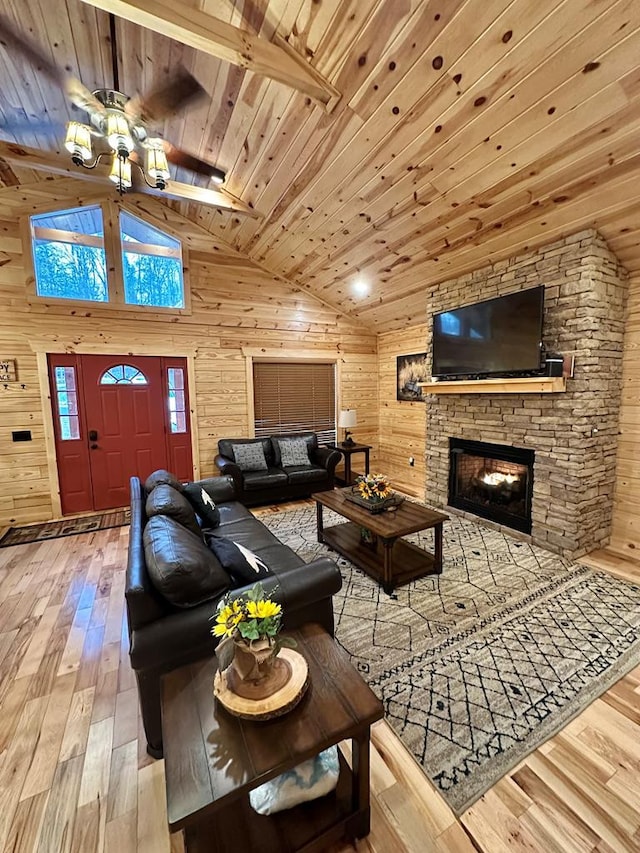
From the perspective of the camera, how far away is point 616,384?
324 centimetres

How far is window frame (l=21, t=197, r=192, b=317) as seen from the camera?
405cm

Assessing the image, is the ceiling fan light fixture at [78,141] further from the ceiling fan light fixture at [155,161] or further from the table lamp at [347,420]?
the table lamp at [347,420]

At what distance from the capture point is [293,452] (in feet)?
17.0

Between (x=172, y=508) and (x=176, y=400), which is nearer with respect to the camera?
(x=172, y=508)

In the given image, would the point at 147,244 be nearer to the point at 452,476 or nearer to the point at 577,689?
the point at 452,476

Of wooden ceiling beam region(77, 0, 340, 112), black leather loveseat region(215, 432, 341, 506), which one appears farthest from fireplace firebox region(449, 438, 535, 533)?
wooden ceiling beam region(77, 0, 340, 112)

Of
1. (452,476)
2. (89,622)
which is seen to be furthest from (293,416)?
(89,622)

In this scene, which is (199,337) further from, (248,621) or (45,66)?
(248,621)

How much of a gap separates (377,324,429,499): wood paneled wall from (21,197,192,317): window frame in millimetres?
3307

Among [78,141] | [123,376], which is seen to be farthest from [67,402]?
[78,141]

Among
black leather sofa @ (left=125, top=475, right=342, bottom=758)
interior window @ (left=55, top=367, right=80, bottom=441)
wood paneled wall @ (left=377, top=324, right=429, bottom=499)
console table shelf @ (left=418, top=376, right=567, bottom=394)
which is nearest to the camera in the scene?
black leather sofa @ (left=125, top=475, right=342, bottom=758)

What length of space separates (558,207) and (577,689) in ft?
10.7

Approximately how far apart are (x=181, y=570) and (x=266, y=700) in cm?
62

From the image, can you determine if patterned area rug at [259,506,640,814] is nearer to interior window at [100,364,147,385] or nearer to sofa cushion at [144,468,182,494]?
sofa cushion at [144,468,182,494]
